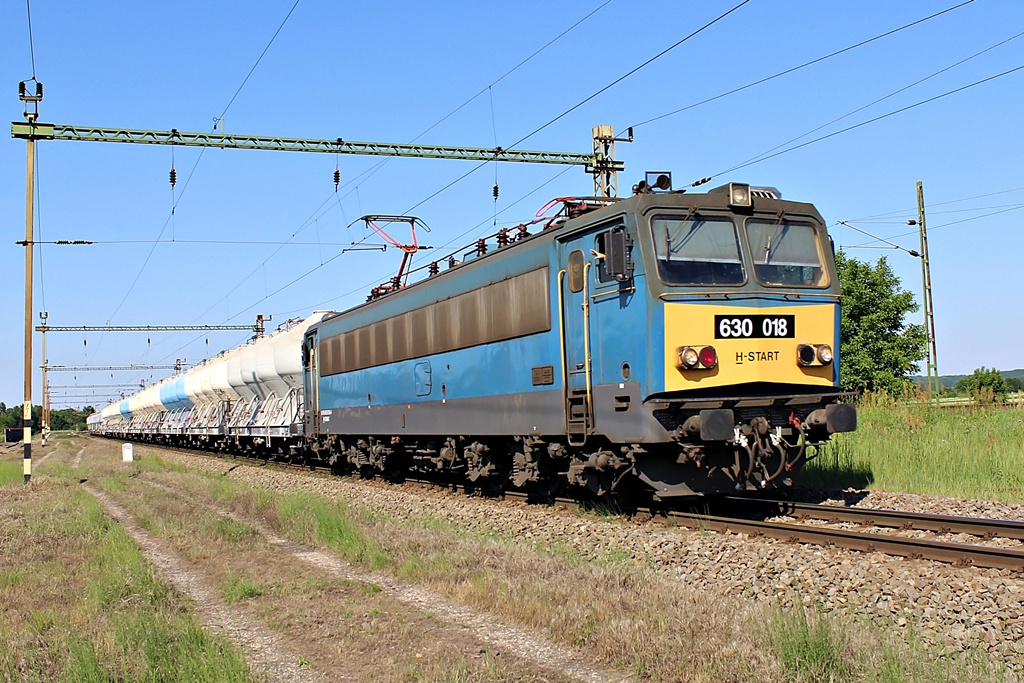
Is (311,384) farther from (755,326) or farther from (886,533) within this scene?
(886,533)

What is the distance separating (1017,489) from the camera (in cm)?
1228

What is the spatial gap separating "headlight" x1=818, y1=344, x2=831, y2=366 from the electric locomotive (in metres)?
0.02

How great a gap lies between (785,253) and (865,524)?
10.5 feet

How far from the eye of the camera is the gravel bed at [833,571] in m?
6.29

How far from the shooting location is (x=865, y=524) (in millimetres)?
10172

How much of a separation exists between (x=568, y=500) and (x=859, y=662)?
26.1 feet

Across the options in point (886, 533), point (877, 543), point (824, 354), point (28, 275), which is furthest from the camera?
point (28, 275)

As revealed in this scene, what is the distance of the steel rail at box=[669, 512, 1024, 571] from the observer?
7793mm

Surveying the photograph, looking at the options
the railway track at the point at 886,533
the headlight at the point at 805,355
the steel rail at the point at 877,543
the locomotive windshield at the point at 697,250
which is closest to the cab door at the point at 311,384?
the railway track at the point at 886,533

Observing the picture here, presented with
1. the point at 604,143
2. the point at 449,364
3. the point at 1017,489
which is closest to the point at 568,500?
the point at 449,364

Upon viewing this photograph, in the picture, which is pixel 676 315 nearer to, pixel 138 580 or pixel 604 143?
pixel 138 580

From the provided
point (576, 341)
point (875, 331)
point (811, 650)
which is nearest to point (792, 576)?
point (811, 650)

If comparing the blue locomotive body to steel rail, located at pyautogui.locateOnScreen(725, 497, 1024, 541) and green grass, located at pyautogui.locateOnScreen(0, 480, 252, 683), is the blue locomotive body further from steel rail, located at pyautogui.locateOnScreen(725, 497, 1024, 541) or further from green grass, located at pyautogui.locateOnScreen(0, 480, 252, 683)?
green grass, located at pyautogui.locateOnScreen(0, 480, 252, 683)

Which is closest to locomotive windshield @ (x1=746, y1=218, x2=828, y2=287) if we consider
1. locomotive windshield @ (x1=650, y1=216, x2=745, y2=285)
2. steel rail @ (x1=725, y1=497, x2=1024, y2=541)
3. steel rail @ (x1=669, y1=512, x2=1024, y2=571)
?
locomotive windshield @ (x1=650, y1=216, x2=745, y2=285)
